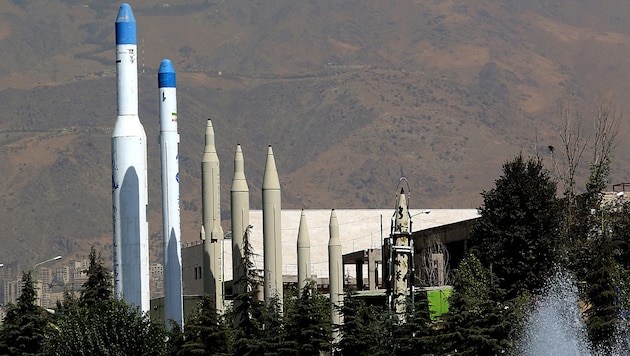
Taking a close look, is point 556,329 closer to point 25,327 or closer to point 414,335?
point 414,335

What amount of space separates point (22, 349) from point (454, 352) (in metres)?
21.8

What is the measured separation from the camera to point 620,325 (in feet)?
175

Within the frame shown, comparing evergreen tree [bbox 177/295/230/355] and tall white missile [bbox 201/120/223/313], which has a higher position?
tall white missile [bbox 201/120/223/313]

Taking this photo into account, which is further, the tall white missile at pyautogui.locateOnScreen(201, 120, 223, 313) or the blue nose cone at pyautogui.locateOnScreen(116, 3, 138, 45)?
the tall white missile at pyautogui.locateOnScreen(201, 120, 223, 313)

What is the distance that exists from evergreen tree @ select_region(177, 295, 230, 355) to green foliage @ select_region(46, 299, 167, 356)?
3545 millimetres

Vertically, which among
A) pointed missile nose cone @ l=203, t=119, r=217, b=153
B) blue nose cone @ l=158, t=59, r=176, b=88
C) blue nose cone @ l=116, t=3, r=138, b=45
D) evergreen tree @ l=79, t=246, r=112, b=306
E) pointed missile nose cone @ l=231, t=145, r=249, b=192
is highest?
blue nose cone @ l=116, t=3, r=138, b=45

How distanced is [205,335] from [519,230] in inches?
1026

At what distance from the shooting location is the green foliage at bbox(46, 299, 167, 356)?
200 ft

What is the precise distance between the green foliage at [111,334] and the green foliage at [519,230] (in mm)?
21238

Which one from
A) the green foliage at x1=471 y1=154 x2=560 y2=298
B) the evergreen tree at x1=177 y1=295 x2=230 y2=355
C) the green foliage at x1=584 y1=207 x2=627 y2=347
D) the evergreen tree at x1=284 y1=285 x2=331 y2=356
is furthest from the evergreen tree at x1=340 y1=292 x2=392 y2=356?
the green foliage at x1=471 y1=154 x2=560 y2=298

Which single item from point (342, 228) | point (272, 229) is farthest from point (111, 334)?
point (342, 228)

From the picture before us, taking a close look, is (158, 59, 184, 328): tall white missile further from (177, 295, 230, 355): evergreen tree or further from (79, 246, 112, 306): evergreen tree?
(177, 295, 230, 355): evergreen tree

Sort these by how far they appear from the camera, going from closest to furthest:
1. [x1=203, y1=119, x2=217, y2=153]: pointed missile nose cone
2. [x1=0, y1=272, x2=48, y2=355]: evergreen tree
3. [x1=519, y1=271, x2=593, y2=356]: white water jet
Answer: [x1=519, y1=271, x2=593, y2=356]: white water jet < [x1=0, y1=272, x2=48, y2=355]: evergreen tree < [x1=203, y1=119, x2=217, y2=153]: pointed missile nose cone

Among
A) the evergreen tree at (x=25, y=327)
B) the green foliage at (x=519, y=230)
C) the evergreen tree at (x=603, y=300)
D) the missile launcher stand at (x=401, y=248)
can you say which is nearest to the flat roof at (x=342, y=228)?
the green foliage at (x=519, y=230)
